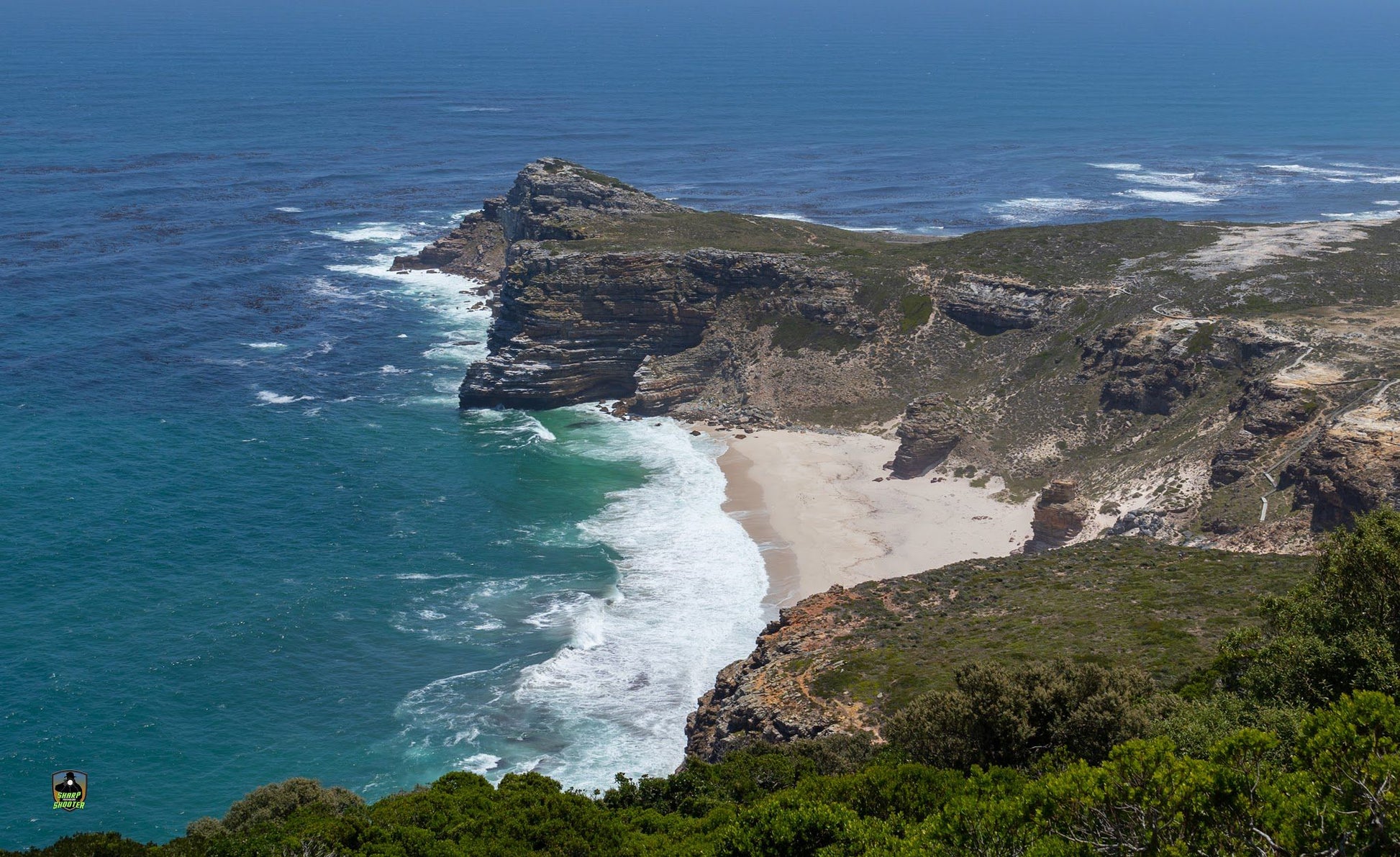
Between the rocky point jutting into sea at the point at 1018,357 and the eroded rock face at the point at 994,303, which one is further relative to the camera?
the eroded rock face at the point at 994,303

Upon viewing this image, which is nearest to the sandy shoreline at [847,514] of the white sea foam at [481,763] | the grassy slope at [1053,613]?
the grassy slope at [1053,613]

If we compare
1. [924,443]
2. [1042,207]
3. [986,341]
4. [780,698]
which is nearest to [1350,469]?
[924,443]

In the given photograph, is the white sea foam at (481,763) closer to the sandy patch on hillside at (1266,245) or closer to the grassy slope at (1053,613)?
the grassy slope at (1053,613)

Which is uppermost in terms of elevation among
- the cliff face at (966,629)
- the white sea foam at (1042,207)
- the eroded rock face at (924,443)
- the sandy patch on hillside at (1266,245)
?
the sandy patch on hillside at (1266,245)

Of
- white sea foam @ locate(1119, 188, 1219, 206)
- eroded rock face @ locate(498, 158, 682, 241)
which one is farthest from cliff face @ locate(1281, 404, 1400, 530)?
white sea foam @ locate(1119, 188, 1219, 206)

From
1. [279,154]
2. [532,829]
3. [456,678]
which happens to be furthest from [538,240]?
[279,154]
